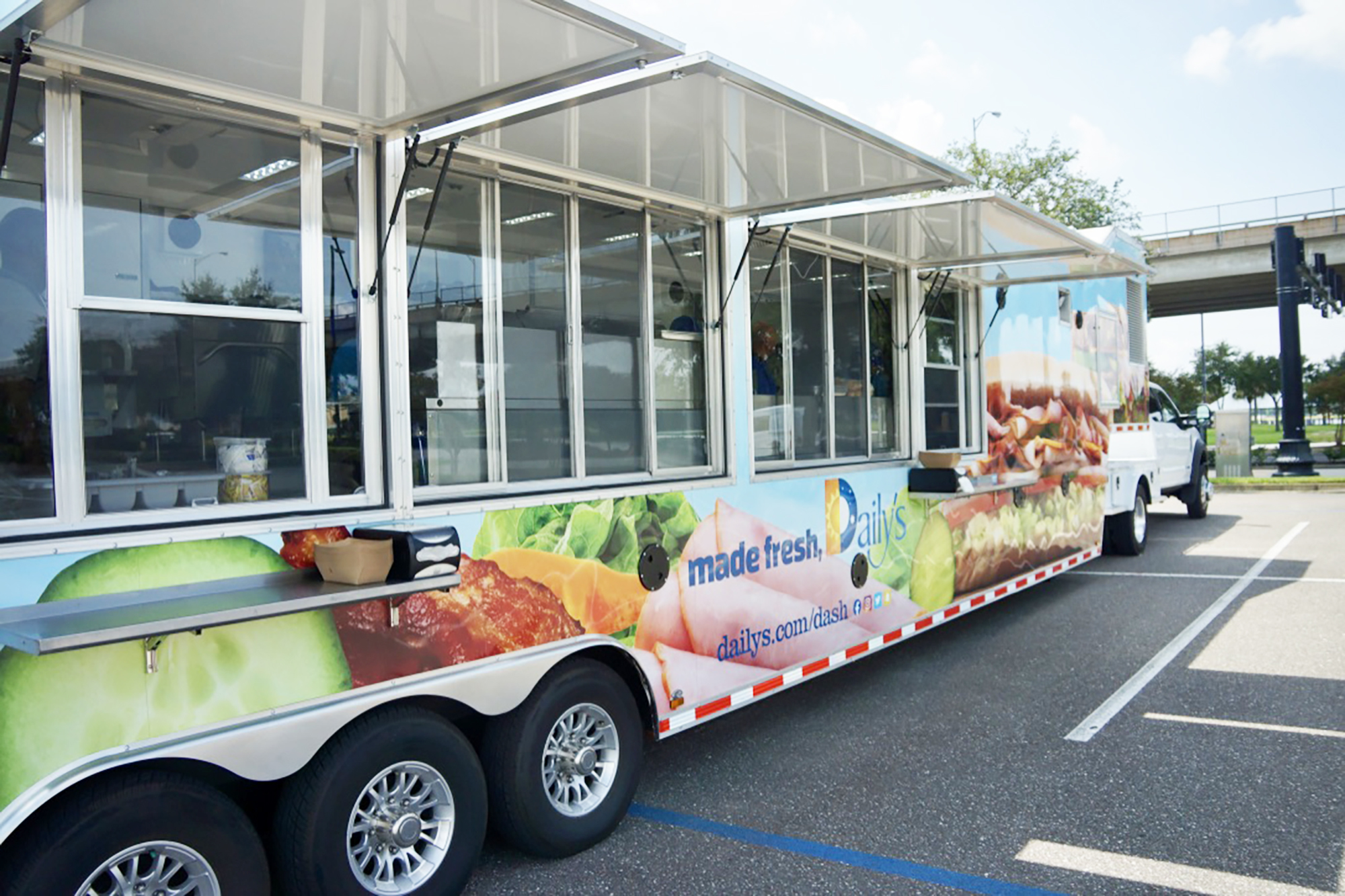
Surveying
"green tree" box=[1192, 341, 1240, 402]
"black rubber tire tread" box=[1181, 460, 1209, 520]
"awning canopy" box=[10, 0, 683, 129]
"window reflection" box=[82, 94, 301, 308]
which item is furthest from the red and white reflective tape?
"green tree" box=[1192, 341, 1240, 402]

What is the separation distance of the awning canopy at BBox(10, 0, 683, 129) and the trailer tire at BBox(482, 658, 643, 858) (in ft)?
7.09

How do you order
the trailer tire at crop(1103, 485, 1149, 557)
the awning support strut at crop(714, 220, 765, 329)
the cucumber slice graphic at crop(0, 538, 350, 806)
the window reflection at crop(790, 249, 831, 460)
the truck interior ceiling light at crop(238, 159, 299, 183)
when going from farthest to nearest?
the trailer tire at crop(1103, 485, 1149, 557) → the window reflection at crop(790, 249, 831, 460) → the awning support strut at crop(714, 220, 765, 329) → the truck interior ceiling light at crop(238, 159, 299, 183) → the cucumber slice graphic at crop(0, 538, 350, 806)

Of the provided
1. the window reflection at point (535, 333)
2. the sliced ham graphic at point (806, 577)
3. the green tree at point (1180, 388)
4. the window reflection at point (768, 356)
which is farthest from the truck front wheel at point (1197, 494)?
the green tree at point (1180, 388)

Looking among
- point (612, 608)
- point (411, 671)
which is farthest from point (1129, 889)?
point (411, 671)

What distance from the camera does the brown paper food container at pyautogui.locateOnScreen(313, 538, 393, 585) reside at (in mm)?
3016

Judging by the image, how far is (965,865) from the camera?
3.76 metres

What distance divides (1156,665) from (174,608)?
19.9ft

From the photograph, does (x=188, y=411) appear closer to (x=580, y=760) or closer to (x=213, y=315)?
(x=213, y=315)

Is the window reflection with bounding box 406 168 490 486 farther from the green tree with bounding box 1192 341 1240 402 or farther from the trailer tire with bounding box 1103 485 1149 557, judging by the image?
the green tree with bounding box 1192 341 1240 402

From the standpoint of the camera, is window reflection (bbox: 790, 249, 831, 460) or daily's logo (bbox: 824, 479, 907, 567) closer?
daily's logo (bbox: 824, 479, 907, 567)

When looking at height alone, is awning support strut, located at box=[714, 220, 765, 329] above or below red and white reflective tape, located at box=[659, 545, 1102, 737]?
above

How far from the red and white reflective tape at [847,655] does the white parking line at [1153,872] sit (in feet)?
4.69

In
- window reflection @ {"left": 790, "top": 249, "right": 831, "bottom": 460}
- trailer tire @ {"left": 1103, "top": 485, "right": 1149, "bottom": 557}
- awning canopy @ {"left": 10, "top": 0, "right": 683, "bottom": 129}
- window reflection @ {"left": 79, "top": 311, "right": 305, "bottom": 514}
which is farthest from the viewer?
trailer tire @ {"left": 1103, "top": 485, "right": 1149, "bottom": 557}

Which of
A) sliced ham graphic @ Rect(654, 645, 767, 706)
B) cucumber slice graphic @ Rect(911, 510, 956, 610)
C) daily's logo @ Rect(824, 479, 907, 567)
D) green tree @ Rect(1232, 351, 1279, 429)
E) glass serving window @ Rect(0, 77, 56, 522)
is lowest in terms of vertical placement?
sliced ham graphic @ Rect(654, 645, 767, 706)
